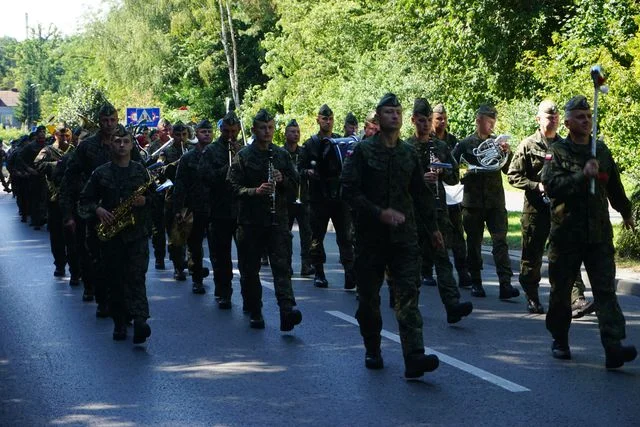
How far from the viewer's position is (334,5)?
Answer: 4778 cm

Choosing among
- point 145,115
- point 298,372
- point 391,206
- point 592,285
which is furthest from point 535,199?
point 145,115

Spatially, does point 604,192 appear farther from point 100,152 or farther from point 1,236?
point 1,236

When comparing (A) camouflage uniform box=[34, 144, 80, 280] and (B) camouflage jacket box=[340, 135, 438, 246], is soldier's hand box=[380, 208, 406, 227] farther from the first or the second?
(A) camouflage uniform box=[34, 144, 80, 280]

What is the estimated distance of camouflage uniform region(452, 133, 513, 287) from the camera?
12.7 metres

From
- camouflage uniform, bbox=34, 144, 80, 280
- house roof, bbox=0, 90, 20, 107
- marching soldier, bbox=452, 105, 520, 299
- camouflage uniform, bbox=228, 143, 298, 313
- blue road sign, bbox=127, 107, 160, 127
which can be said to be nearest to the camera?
camouflage uniform, bbox=228, 143, 298, 313

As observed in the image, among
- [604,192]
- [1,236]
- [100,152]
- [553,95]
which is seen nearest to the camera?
[604,192]

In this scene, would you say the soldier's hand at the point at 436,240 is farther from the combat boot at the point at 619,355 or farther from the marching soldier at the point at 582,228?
the combat boot at the point at 619,355

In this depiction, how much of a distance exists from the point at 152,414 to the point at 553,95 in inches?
616

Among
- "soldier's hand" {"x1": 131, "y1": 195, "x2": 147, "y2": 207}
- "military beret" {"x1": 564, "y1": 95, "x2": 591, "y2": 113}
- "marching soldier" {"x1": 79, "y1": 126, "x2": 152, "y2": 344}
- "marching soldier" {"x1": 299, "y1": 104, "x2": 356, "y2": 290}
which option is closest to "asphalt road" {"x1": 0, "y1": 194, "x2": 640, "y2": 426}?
"marching soldier" {"x1": 79, "y1": 126, "x2": 152, "y2": 344}

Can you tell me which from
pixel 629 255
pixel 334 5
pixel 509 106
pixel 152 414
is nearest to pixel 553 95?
pixel 629 255

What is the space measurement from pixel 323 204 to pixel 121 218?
168 inches

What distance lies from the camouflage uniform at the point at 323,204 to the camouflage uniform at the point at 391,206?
4.73 m

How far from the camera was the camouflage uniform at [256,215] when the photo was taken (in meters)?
11.0

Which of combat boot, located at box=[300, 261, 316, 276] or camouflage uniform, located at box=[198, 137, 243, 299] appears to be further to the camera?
combat boot, located at box=[300, 261, 316, 276]
